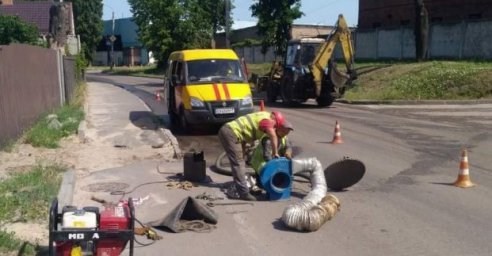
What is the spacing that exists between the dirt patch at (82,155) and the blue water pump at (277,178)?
3516 millimetres

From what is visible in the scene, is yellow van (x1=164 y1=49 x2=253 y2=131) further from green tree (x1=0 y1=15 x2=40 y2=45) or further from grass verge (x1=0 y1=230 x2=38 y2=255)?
green tree (x1=0 y1=15 x2=40 y2=45)

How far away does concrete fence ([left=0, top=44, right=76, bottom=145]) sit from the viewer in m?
12.2

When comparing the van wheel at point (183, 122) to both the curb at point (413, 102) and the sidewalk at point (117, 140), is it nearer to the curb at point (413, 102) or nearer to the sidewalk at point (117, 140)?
the sidewalk at point (117, 140)

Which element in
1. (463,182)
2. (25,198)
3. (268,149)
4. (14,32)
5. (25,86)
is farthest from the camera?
(14,32)

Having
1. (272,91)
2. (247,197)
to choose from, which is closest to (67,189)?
(247,197)

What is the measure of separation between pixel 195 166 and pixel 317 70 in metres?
13.9

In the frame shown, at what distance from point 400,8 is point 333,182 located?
3676 cm

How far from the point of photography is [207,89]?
612 inches

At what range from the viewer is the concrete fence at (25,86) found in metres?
12.2

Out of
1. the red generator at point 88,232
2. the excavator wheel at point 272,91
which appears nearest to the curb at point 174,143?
the red generator at point 88,232

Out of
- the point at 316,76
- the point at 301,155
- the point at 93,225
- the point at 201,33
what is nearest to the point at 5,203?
the point at 93,225

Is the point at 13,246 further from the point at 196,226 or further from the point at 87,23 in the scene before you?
the point at 87,23

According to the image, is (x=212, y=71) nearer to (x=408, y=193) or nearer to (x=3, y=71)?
(x=3, y=71)

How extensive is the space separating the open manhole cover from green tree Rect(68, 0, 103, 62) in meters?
79.1
